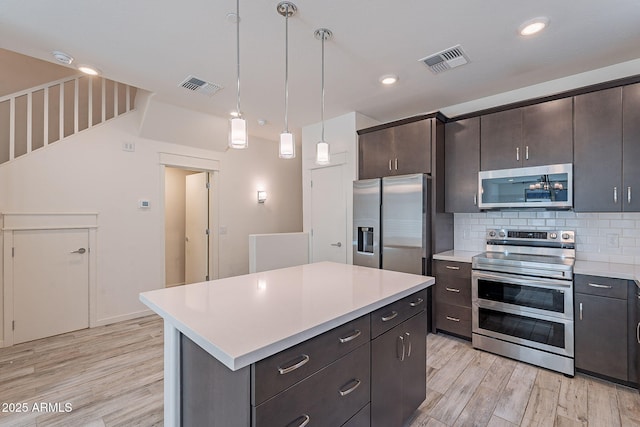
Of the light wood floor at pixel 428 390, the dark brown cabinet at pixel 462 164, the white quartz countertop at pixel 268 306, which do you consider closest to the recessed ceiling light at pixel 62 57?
the white quartz countertop at pixel 268 306

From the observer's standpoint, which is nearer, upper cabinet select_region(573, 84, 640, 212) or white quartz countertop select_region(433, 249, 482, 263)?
upper cabinet select_region(573, 84, 640, 212)

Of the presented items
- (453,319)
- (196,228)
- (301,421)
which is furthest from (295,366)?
(196,228)

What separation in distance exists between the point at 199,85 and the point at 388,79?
2060mm

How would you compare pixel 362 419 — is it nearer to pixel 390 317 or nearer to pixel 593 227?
pixel 390 317

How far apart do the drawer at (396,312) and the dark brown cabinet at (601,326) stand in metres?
1.53

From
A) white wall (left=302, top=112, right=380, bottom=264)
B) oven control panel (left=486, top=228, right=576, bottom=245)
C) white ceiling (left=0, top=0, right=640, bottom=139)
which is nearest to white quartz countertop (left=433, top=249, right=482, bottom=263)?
oven control panel (left=486, top=228, right=576, bottom=245)

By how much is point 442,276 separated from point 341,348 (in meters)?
2.29

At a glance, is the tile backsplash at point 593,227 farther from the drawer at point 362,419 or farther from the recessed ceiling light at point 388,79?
the drawer at point 362,419

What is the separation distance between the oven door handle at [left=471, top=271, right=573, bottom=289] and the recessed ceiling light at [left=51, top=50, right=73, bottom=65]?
435cm

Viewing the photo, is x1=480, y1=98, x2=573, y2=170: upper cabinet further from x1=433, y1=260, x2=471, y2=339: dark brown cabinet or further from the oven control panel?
x1=433, y1=260, x2=471, y2=339: dark brown cabinet

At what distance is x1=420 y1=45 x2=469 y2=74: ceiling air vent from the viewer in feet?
8.12

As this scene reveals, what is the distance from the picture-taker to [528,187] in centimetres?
288

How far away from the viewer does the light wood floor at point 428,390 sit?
6.40 ft

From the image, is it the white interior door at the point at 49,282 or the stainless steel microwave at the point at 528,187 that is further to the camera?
the white interior door at the point at 49,282
